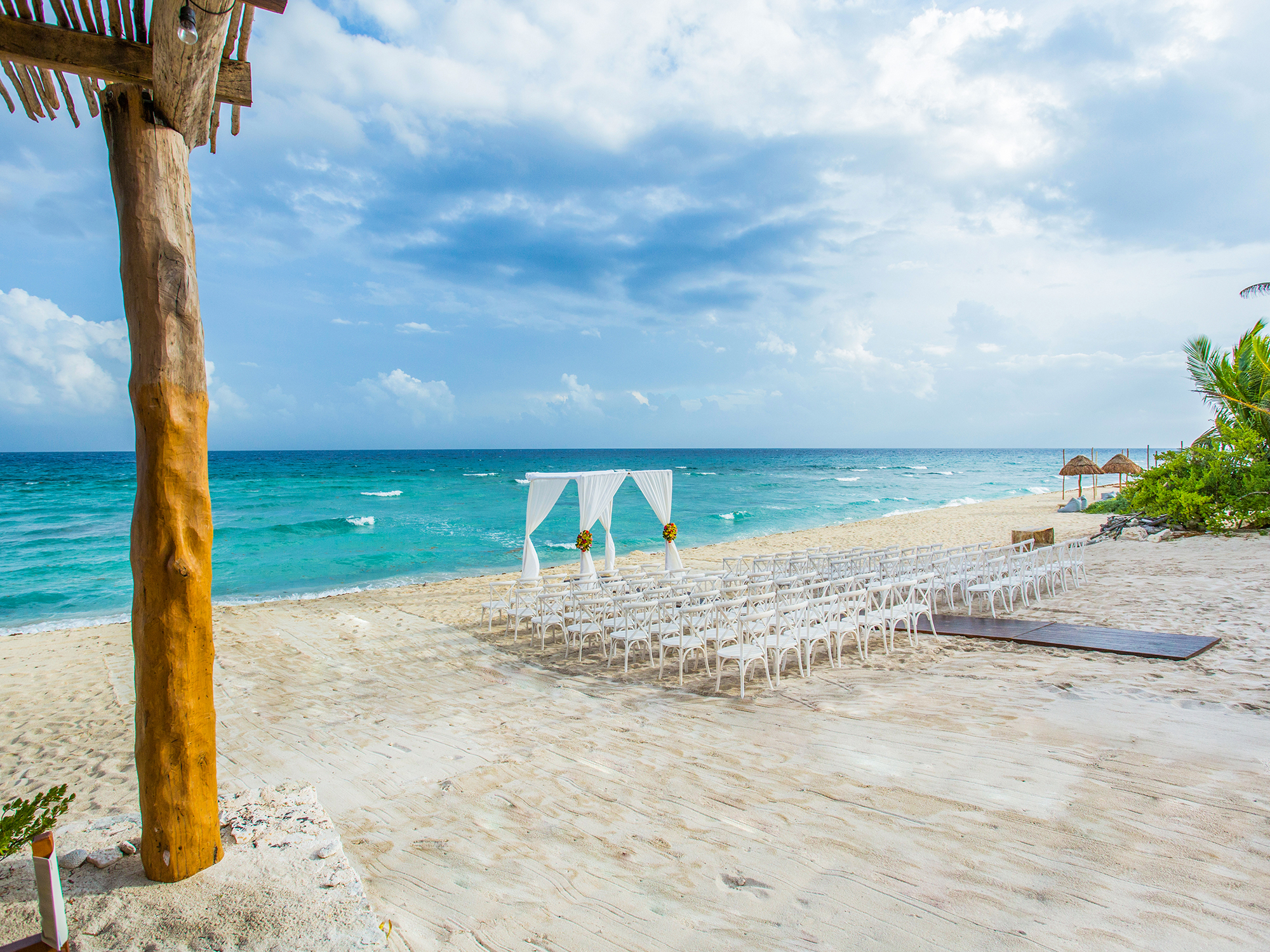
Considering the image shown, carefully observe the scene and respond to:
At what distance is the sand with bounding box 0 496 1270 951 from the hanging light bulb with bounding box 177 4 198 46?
3.26 m

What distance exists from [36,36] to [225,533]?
2344cm

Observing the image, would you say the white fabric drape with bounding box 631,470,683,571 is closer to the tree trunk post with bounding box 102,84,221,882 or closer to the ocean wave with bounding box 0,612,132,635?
the tree trunk post with bounding box 102,84,221,882

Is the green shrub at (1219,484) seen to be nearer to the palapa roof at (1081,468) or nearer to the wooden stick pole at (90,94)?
the palapa roof at (1081,468)

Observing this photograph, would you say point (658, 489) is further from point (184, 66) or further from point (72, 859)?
point (184, 66)

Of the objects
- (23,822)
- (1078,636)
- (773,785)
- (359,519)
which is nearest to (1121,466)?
(1078,636)

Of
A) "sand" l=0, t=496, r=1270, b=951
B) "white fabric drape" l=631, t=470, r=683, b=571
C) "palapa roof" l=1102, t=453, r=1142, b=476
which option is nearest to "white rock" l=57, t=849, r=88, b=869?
"sand" l=0, t=496, r=1270, b=951

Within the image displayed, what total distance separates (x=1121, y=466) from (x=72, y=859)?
26713mm

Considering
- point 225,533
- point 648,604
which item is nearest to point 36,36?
point 648,604

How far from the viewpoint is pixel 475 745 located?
15.2 ft

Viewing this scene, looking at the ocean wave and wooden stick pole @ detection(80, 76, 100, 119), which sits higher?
wooden stick pole @ detection(80, 76, 100, 119)

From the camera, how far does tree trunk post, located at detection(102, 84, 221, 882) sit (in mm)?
2334

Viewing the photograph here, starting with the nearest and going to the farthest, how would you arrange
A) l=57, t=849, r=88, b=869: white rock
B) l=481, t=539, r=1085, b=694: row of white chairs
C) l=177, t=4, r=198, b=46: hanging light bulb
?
l=177, t=4, r=198, b=46: hanging light bulb
l=57, t=849, r=88, b=869: white rock
l=481, t=539, r=1085, b=694: row of white chairs

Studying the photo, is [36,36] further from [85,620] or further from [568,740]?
[85,620]

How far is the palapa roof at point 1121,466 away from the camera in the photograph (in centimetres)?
2134
